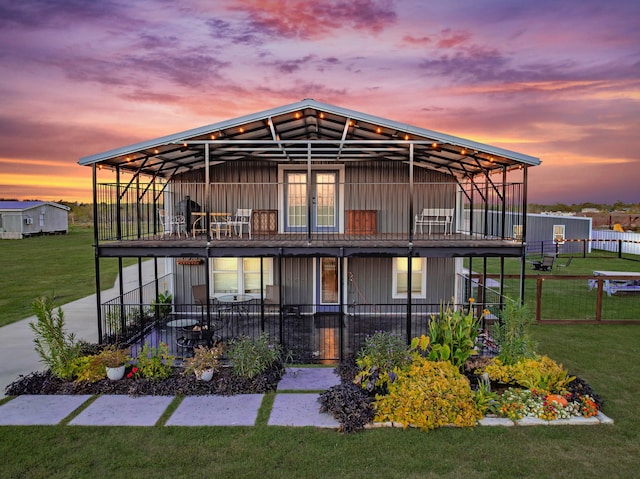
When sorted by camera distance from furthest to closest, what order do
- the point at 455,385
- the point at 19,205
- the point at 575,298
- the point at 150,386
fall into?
1. the point at 19,205
2. the point at 575,298
3. the point at 150,386
4. the point at 455,385

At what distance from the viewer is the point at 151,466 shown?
5250mm

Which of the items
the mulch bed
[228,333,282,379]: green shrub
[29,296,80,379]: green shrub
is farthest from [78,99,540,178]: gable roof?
the mulch bed

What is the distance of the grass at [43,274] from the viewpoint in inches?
639

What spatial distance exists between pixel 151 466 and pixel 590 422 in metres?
6.13

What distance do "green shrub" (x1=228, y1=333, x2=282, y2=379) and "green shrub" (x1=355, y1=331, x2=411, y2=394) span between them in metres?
1.71

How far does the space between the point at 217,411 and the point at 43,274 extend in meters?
21.2

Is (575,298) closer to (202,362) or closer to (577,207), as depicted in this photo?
(202,362)

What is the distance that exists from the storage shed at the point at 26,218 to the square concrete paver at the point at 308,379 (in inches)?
1808

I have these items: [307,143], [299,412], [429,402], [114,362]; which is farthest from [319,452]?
[307,143]

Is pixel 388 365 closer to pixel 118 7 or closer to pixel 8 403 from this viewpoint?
pixel 8 403

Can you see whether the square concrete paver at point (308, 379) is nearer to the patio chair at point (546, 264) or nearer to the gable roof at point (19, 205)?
the patio chair at point (546, 264)

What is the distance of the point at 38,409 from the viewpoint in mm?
6824

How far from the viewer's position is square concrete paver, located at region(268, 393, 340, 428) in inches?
250

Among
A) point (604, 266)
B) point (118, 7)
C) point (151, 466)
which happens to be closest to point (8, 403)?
point (151, 466)
